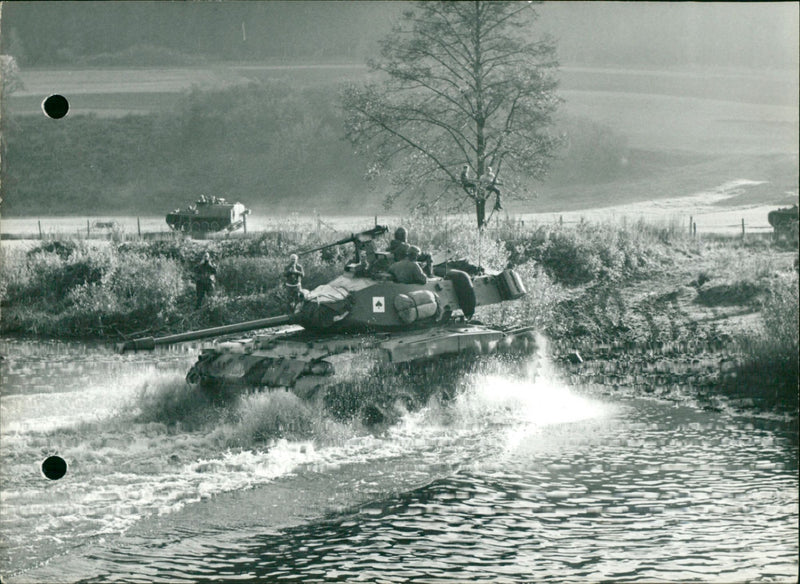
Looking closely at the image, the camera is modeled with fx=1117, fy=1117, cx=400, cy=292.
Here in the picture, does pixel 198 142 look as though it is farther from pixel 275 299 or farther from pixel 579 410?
pixel 579 410

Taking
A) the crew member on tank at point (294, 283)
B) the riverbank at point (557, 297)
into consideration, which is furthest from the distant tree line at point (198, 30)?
the riverbank at point (557, 297)

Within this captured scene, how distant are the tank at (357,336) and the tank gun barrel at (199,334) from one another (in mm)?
17

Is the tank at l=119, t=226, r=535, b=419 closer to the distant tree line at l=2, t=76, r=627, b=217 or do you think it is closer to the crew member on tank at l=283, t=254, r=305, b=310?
the crew member on tank at l=283, t=254, r=305, b=310

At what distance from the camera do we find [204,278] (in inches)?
775

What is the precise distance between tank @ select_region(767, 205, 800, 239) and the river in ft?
27.1

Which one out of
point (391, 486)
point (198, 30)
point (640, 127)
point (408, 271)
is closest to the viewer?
point (391, 486)

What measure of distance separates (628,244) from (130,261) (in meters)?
10.1

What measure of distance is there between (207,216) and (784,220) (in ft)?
42.5

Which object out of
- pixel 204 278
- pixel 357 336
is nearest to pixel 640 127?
pixel 357 336

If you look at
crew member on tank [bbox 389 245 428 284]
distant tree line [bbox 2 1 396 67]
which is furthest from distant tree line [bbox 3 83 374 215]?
crew member on tank [bbox 389 245 428 284]

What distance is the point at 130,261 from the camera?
19.7 meters

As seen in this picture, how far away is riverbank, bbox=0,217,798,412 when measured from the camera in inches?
686

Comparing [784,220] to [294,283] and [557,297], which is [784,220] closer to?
[557,297]

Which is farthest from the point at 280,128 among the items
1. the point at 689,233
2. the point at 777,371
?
the point at 689,233
